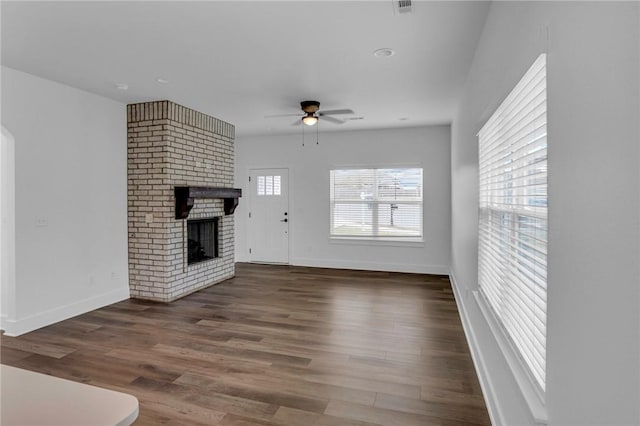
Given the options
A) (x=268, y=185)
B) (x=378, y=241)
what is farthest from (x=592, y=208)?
(x=268, y=185)

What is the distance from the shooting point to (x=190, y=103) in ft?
16.1

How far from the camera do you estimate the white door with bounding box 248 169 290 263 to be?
7.42m

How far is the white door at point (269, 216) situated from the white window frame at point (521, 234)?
521 centimetres

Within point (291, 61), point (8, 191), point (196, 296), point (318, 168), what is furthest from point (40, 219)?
point (318, 168)

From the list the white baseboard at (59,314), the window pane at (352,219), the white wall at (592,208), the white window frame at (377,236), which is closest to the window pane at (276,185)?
the white window frame at (377,236)

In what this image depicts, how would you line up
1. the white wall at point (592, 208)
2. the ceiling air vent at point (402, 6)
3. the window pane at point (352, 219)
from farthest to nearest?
the window pane at point (352, 219)
the ceiling air vent at point (402, 6)
the white wall at point (592, 208)

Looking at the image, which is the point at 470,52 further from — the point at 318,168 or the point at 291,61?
the point at 318,168

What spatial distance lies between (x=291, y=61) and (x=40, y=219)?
326 centimetres

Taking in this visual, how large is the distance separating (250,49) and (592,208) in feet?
9.52

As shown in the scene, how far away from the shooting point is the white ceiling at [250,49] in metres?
2.48

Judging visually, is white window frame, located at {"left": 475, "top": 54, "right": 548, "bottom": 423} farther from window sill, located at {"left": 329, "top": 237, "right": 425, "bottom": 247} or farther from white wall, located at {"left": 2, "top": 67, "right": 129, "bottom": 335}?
white wall, located at {"left": 2, "top": 67, "right": 129, "bottom": 335}

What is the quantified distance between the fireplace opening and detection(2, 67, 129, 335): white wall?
89cm

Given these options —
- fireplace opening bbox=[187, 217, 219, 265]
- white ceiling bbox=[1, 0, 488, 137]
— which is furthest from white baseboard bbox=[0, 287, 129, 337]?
white ceiling bbox=[1, 0, 488, 137]

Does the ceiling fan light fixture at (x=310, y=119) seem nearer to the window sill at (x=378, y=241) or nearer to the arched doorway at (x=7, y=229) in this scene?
the window sill at (x=378, y=241)
